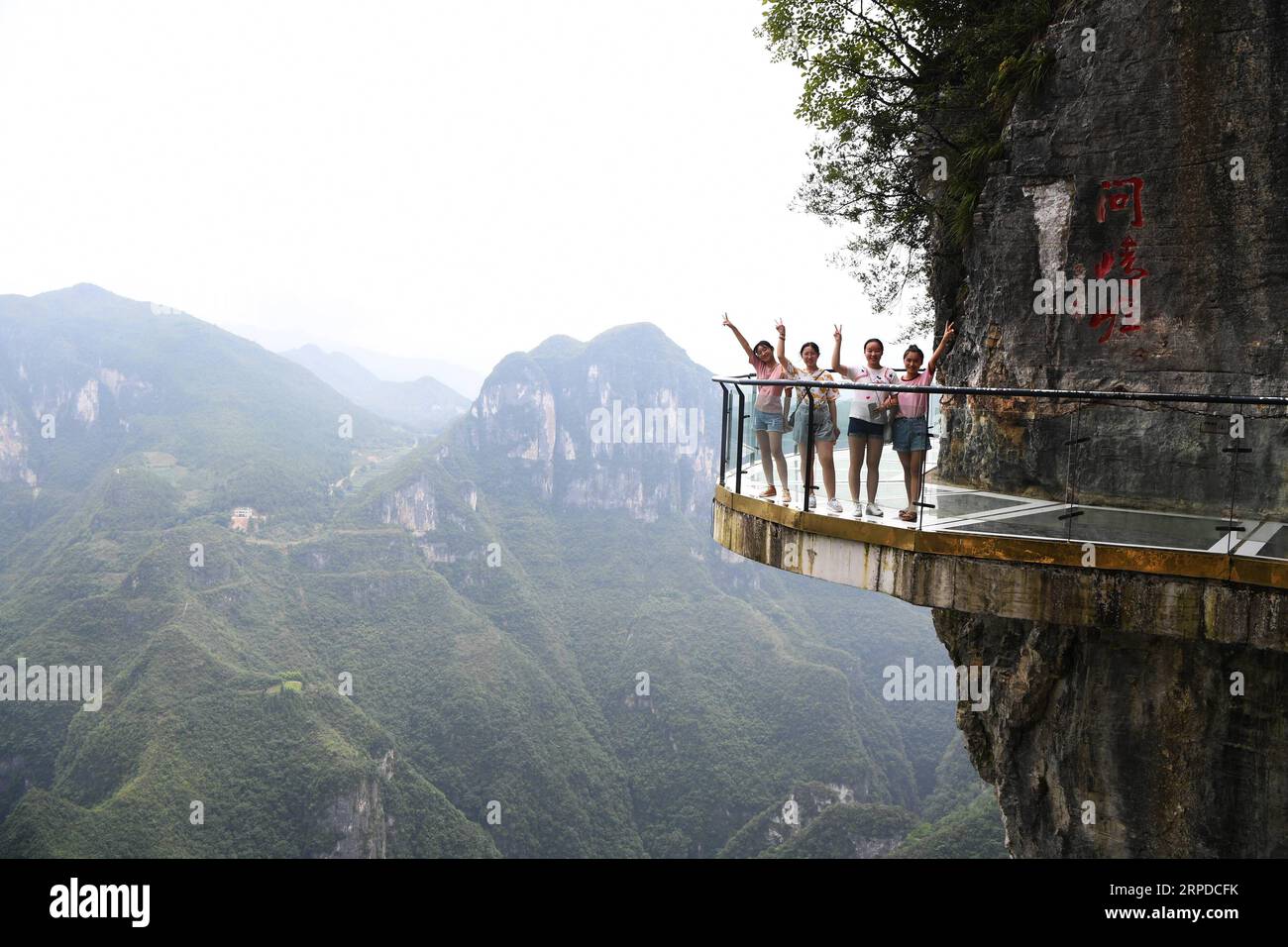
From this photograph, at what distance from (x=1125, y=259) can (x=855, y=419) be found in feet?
11.3

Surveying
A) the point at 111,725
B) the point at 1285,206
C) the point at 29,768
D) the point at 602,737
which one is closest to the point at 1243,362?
the point at 1285,206

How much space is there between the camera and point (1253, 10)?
752 centimetres

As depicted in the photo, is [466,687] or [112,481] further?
[112,481]

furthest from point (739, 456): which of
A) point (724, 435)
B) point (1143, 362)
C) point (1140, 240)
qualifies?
point (1140, 240)

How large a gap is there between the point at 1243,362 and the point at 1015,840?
5844 millimetres

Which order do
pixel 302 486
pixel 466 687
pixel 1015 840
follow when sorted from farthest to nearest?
pixel 302 486
pixel 466 687
pixel 1015 840

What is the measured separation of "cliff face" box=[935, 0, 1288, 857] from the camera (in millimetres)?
6934

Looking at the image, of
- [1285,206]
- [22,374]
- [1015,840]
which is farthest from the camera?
[22,374]

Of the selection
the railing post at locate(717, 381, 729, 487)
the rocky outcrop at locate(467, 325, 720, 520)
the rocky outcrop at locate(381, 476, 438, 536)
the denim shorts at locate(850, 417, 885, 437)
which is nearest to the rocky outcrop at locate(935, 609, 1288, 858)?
the denim shorts at locate(850, 417, 885, 437)

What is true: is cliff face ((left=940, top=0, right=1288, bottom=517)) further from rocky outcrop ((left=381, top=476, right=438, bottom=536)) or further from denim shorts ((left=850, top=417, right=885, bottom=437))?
rocky outcrop ((left=381, top=476, right=438, bottom=536))

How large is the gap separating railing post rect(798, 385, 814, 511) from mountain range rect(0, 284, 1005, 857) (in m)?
46.0

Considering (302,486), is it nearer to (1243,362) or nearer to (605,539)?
(605,539)

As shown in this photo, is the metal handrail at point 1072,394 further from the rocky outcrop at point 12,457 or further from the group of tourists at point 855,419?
the rocky outcrop at point 12,457

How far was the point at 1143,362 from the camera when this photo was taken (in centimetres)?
827
